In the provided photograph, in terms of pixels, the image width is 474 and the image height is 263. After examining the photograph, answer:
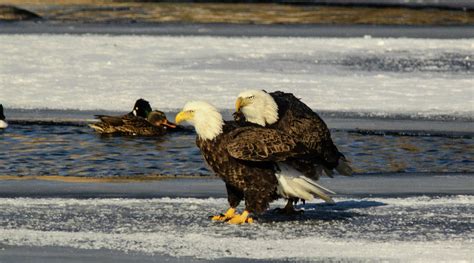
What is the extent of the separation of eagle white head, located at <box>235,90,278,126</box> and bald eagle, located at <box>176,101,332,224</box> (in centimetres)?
30

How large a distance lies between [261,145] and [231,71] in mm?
11561

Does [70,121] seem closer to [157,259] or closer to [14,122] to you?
[14,122]

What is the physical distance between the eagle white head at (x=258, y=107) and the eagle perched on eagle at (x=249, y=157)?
290 mm

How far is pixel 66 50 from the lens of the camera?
78.9 ft

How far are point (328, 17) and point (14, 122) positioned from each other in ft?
62.5

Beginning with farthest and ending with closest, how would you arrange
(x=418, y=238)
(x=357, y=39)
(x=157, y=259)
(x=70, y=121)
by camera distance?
(x=357, y=39), (x=70, y=121), (x=418, y=238), (x=157, y=259)

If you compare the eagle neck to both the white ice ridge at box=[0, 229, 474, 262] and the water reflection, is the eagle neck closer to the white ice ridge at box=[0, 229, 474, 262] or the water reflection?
the white ice ridge at box=[0, 229, 474, 262]

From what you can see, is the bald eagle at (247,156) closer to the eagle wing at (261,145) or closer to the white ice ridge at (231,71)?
the eagle wing at (261,145)

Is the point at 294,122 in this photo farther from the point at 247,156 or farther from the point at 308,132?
the point at 247,156

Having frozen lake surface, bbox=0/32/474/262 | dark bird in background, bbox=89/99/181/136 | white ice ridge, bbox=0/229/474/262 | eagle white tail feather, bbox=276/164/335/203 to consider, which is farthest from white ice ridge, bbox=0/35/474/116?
white ice ridge, bbox=0/229/474/262

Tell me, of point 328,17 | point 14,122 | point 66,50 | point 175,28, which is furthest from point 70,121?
point 328,17

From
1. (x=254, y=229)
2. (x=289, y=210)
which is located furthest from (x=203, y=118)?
(x=289, y=210)

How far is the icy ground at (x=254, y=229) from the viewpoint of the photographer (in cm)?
812

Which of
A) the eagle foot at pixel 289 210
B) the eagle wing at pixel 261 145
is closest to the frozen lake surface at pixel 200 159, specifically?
the eagle foot at pixel 289 210
